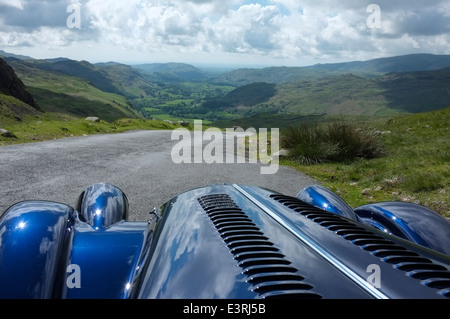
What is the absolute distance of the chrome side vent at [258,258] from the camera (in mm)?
1492

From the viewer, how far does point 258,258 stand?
5.80 feet

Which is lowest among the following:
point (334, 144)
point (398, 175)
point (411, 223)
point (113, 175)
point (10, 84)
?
point (113, 175)

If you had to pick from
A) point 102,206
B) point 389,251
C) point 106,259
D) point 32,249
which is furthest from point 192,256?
point 102,206

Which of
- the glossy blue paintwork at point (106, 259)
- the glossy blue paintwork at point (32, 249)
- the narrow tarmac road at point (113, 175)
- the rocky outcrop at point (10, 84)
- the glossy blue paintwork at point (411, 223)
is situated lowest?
the narrow tarmac road at point (113, 175)

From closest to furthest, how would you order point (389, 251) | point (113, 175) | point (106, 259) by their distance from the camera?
1. point (389, 251)
2. point (106, 259)
3. point (113, 175)

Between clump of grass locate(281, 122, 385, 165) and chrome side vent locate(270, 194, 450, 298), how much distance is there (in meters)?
10.4

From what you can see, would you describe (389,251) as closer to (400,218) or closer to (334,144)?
(400,218)

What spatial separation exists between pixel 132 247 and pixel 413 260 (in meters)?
1.82


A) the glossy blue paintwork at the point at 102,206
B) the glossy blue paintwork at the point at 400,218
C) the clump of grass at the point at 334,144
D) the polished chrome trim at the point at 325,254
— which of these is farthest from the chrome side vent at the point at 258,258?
the clump of grass at the point at 334,144

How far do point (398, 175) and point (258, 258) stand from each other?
28.3 ft

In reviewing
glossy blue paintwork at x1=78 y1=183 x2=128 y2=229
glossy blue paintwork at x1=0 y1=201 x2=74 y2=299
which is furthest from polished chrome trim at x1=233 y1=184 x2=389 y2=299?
glossy blue paintwork at x1=0 y1=201 x2=74 y2=299

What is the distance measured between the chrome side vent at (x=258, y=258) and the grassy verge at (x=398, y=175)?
5854mm

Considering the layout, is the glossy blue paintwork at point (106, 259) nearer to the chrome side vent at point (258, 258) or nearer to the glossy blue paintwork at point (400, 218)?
the chrome side vent at point (258, 258)

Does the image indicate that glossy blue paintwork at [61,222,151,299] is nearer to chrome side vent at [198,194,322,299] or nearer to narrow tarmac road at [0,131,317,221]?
chrome side vent at [198,194,322,299]
